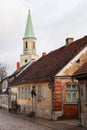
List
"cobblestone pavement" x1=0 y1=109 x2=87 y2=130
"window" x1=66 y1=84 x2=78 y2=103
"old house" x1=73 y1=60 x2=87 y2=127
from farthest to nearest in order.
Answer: "window" x1=66 y1=84 x2=78 y2=103 → "cobblestone pavement" x1=0 y1=109 x2=87 y2=130 → "old house" x1=73 y1=60 x2=87 y2=127

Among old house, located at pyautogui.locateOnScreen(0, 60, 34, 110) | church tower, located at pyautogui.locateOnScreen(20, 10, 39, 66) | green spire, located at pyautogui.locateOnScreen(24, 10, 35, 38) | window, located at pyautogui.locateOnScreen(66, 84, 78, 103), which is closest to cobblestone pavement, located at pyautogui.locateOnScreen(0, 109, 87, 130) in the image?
window, located at pyautogui.locateOnScreen(66, 84, 78, 103)

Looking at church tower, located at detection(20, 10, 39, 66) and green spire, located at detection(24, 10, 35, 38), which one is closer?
church tower, located at detection(20, 10, 39, 66)

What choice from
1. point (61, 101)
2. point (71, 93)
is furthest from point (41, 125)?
point (71, 93)

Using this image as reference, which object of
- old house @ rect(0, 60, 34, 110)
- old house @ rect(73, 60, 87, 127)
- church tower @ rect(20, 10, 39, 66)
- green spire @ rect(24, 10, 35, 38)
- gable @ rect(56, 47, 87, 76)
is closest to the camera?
old house @ rect(73, 60, 87, 127)

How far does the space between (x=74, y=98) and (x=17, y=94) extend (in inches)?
622

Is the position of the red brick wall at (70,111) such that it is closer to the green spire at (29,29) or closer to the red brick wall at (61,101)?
the red brick wall at (61,101)

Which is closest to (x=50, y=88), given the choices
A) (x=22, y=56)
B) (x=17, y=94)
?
(x=17, y=94)

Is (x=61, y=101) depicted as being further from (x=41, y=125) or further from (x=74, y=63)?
(x=41, y=125)

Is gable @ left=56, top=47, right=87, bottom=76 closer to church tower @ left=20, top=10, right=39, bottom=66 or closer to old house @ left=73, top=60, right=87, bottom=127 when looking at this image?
old house @ left=73, top=60, right=87, bottom=127

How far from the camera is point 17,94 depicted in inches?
1694

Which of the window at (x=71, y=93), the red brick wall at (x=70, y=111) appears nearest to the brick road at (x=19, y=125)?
the red brick wall at (x=70, y=111)

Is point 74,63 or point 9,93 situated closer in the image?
point 74,63

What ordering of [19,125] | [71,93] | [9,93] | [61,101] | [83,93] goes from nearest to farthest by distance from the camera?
1. [83,93]
2. [19,125]
3. [61,101]
4. [71,93]
5. [9,93]

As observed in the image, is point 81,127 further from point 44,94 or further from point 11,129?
point 44,94
